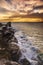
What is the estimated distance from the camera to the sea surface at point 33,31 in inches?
88.2

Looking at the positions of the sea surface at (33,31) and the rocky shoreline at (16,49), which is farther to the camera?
the sea surface at (33,31)

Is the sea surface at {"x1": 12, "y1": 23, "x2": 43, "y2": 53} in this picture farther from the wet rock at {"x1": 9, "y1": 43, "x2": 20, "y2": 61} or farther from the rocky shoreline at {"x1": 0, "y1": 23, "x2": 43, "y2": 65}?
the wet rock at {"x1": 9, "y1": 43, "x2": 20, "y2": 61}

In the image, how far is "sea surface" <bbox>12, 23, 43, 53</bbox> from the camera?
7.35ft

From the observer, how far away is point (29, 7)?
232 centimetres

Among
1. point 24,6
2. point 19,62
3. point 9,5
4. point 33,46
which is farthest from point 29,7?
point 19,62

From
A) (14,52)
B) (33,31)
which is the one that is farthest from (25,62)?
(33,31)

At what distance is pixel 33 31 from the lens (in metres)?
2.28

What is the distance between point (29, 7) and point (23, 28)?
27cm

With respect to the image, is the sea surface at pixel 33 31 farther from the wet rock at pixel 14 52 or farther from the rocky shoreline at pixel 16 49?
the wet rock at pixel 14 52

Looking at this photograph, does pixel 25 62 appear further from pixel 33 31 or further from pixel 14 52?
pixel 33 31

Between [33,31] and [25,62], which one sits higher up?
[33,31]

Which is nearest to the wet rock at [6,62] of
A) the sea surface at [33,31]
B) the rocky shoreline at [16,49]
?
the rocky shoreline at [16,49]

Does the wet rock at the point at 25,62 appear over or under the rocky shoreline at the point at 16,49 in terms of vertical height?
under

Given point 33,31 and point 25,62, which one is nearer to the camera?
point 25,62
